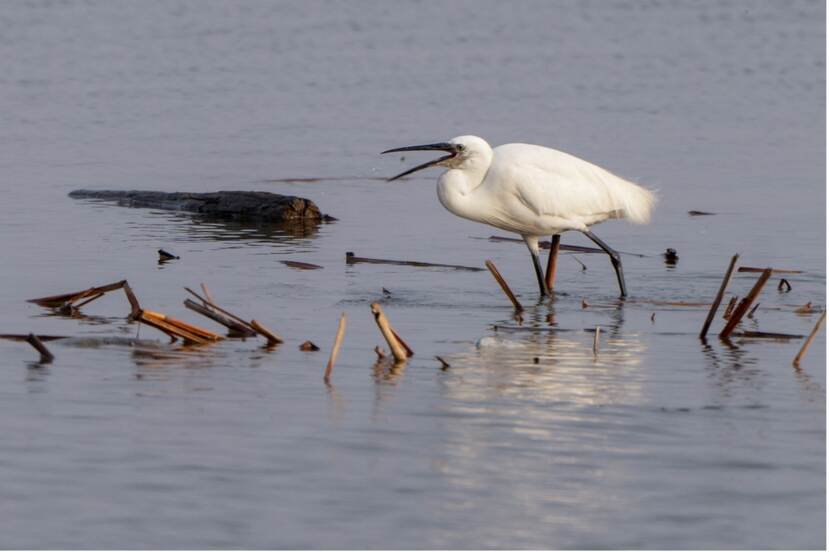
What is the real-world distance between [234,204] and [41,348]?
6.38m

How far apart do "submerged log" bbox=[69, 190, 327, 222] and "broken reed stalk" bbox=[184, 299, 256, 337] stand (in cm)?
528

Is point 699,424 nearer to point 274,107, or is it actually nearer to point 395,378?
point 395,378

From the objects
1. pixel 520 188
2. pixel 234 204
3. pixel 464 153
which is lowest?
pixel 234 204

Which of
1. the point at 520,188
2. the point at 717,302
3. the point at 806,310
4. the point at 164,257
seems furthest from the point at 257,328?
the point at 164,257

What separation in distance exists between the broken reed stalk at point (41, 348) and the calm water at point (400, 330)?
0.06 metres

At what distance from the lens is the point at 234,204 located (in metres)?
14.7

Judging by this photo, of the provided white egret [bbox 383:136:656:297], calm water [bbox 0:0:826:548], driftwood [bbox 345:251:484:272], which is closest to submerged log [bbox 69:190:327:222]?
calm water [bbox 0:0:826:548]

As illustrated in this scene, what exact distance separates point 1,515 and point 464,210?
6.30 meters

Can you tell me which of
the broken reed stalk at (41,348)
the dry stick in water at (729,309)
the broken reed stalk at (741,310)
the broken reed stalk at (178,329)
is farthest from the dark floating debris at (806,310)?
the broken reed stalk at (41,348)

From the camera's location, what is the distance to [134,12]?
34.5 metres

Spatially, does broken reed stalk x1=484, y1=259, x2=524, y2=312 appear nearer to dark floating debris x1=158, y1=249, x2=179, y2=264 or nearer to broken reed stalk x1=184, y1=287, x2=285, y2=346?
broken reed stalk x1=184, y1=287, x2=285, y2=346

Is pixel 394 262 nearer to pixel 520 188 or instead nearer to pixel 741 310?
pixel 520 188

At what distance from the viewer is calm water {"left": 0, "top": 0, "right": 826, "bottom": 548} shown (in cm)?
615

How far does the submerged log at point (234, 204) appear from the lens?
14508mm
